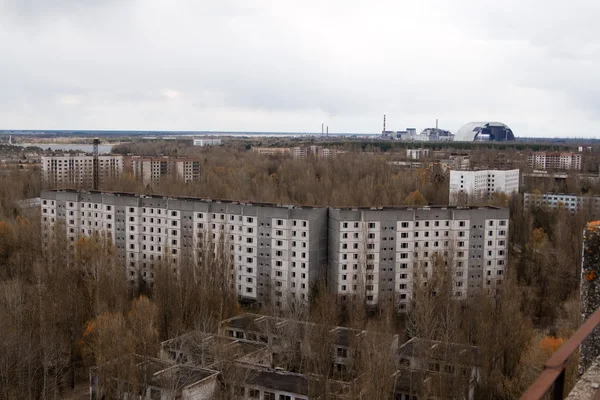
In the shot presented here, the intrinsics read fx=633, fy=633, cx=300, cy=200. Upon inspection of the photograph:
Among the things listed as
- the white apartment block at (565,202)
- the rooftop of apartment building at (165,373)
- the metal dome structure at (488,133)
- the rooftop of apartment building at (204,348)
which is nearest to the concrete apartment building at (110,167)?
the white apartment block at (565,202)

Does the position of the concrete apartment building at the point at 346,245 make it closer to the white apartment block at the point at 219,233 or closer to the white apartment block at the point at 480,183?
the white apartment block at the point at 219,233

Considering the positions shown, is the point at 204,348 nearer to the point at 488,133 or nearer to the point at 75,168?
the point at 75,168

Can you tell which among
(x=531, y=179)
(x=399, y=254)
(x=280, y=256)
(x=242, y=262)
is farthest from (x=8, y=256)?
(x=531, y=179)

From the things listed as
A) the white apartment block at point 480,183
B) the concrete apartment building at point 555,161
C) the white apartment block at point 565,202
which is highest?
the concrete apartment building at point 555,161

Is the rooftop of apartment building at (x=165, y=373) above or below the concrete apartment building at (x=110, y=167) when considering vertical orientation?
below

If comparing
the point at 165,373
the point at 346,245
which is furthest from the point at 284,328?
the point at 346,245

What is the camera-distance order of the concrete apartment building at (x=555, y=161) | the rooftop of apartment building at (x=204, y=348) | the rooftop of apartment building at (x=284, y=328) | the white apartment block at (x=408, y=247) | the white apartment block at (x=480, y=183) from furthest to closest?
the concrete apartment building at (x=555, y=161)
the white apartment block at (x=480, y=183)
the white apartment block at (x=408, y=247)
the rooftop of apartment building at (x=204, y=348)
the rooftop of apartment building at (x=284, y=328)

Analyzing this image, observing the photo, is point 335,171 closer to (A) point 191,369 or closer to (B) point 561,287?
(B) point 561,287

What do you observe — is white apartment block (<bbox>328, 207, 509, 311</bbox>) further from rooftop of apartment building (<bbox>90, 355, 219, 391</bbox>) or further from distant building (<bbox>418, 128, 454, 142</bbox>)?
distant building (<bbox>418, 128, 454, 142</bbox>)
